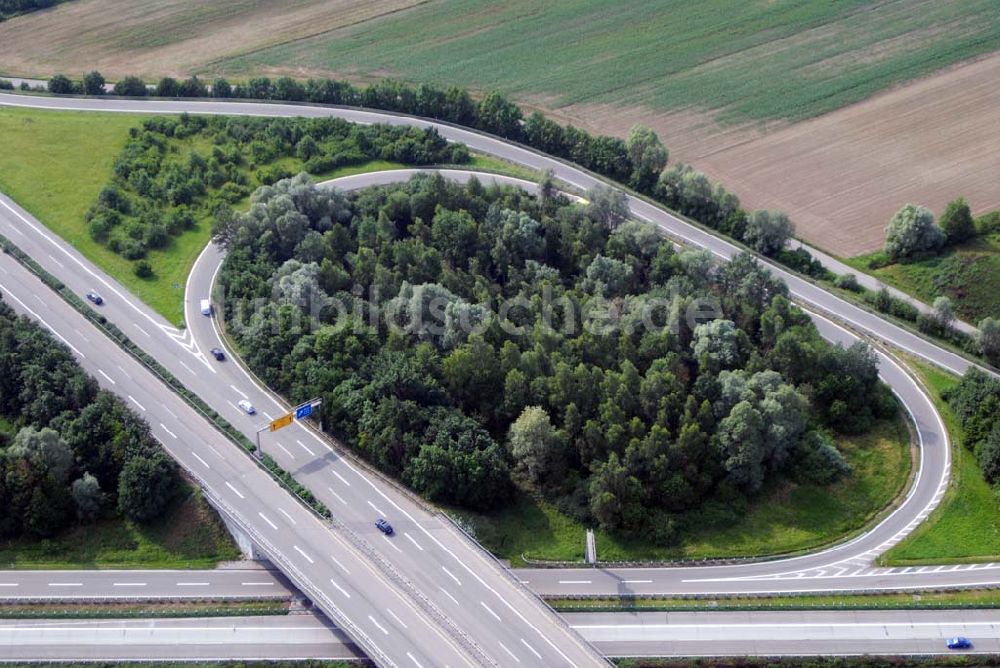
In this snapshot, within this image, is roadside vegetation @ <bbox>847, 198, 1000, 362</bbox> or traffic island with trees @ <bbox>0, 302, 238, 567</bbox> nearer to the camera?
traffic island with trees @ <bbox>0, 302, 238, 567</bbox>

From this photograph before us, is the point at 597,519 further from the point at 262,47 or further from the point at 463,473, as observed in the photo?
the point at 262,47

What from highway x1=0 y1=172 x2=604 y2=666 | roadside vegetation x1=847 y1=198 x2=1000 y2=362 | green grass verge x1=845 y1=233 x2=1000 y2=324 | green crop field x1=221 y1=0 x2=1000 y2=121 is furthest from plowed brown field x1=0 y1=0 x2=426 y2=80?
green grass verge x1=845 y1=233 x2=1000 y2=324

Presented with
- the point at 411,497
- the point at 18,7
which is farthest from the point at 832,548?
the point at 18,7

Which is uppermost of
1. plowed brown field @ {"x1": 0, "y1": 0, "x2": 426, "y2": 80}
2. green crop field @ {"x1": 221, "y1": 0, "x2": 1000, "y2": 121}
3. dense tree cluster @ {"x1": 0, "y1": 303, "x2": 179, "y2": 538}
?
plowed brown field @ {"x1": 0, "y1": 0, "x2": 426, "y2": 80}

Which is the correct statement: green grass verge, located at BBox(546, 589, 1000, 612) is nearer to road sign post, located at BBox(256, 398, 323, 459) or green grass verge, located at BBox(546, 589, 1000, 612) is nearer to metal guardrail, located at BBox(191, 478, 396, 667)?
metal guardrail, located at BBox(191, 478, 396, 667)

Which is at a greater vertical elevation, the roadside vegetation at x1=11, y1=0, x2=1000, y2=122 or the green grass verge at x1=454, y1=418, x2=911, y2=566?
the roadside vegetation at x1=11, y1=0, x2=1000, y2=122

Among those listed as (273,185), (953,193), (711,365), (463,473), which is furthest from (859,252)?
(273,185)

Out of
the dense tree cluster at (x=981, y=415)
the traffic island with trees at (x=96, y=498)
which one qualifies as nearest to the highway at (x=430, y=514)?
the dense tree cluster at (x=981, y=415)
